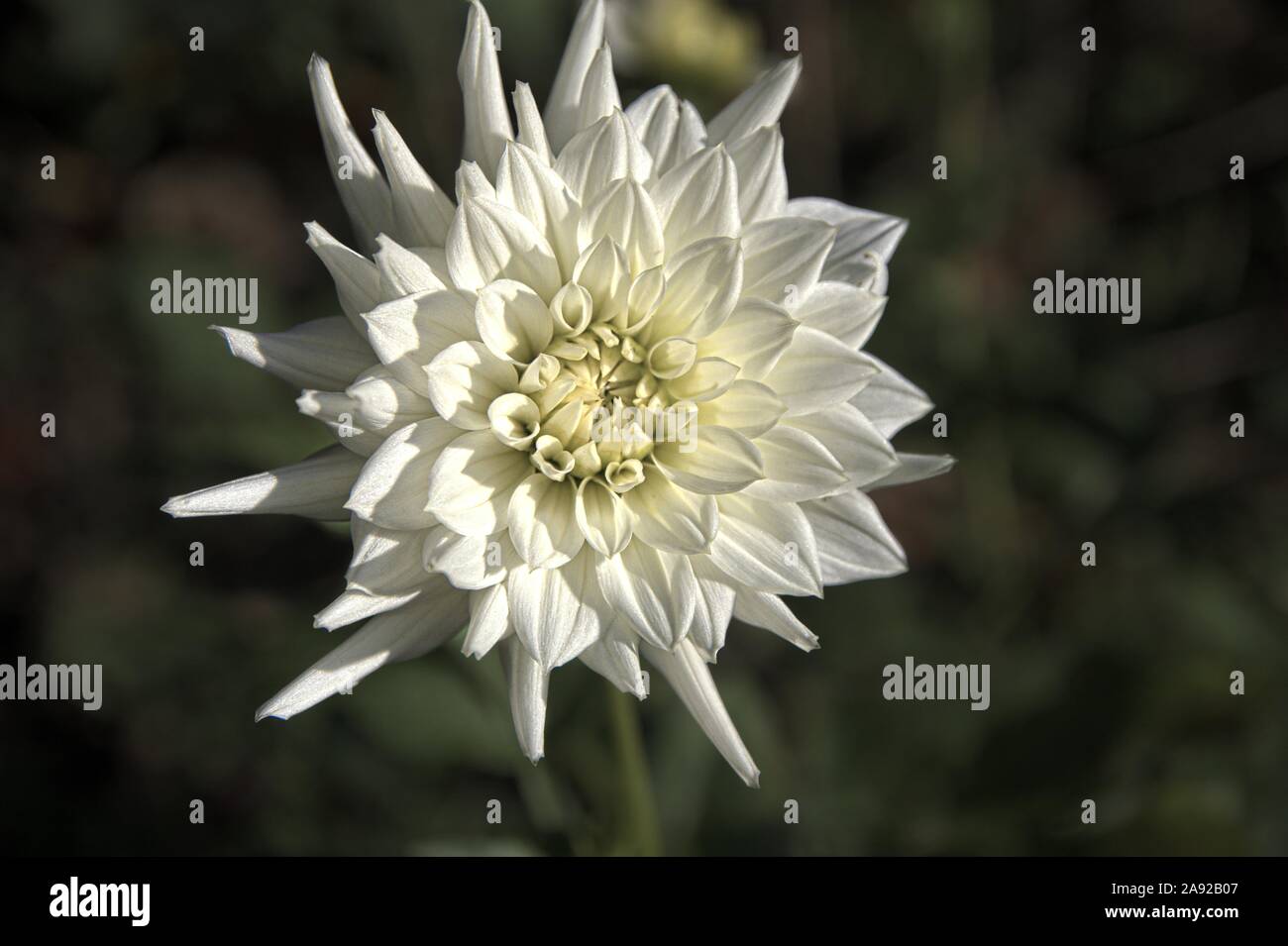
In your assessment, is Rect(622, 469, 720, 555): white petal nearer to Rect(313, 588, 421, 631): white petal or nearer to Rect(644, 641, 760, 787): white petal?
Rect(644, 641, 760, 787): white petal

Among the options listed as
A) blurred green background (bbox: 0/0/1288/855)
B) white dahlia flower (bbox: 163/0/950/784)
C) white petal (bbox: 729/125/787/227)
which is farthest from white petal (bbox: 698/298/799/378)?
blurred green background (bbox: 0/0/1288/855)

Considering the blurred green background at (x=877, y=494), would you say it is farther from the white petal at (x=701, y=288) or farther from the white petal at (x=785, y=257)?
the white petal at (x=785, y=257)

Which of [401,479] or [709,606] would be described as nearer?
[401,479]

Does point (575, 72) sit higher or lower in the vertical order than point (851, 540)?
higher

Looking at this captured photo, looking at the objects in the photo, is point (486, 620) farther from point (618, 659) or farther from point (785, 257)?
point (785, 257)

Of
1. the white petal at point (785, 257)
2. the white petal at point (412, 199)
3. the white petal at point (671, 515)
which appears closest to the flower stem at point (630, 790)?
the white petal at point (671, 515)

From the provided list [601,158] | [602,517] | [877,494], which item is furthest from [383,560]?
[877,494]
